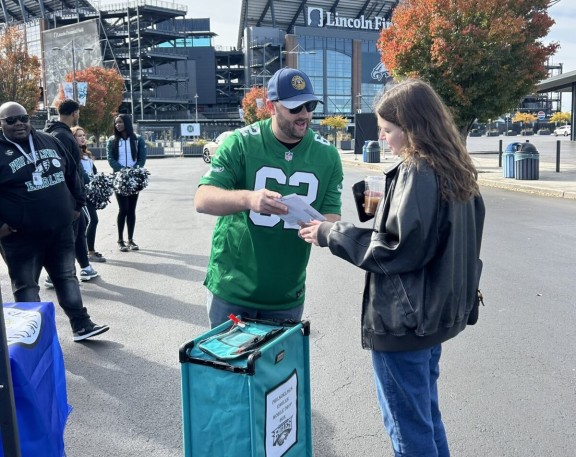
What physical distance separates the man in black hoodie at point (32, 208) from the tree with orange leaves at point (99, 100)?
41.8 m

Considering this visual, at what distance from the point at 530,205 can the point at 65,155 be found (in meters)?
10.9

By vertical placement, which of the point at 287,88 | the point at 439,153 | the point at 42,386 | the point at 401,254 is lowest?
the point at 42,386

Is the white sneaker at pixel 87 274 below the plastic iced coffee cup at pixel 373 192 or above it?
below

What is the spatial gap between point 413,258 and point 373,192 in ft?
1.78

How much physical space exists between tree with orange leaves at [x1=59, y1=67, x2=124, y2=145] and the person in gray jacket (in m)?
44.7

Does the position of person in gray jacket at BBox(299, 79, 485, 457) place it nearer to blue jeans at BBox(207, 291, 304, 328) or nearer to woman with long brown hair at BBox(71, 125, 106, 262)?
blue jeans at BBox(207, 291, 304, 328)

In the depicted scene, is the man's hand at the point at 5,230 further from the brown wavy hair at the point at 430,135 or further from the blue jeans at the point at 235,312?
the brown wavy hair at the point at 430,135

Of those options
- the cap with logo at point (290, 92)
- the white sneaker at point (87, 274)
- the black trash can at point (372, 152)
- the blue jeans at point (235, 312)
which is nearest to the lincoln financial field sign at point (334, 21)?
the black trash can at point (372, 152)

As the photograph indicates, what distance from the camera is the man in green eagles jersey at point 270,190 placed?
2.85m

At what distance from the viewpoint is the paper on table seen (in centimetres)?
247

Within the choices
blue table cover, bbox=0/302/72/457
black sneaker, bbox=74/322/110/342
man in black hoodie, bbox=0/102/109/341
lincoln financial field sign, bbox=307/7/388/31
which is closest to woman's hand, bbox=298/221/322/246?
blue table cover, bbox=0/302/72/457

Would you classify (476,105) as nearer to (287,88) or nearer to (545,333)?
(545,333)

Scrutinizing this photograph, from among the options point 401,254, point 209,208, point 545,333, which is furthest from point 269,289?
point 545,333

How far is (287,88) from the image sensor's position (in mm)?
2822
